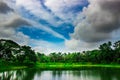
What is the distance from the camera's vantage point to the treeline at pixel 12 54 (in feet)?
217

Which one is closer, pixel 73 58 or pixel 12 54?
pixel 12 54

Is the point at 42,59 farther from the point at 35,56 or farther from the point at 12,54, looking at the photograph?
the point at 12,54

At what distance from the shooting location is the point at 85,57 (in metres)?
109

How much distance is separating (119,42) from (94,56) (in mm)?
12270

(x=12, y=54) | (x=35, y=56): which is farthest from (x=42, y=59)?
(x=12, y=54)

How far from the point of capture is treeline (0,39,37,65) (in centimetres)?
6606

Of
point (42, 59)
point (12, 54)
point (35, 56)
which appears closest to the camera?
point (12, 54)

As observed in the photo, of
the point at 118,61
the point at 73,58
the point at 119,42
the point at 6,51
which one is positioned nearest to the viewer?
the point at 6,51

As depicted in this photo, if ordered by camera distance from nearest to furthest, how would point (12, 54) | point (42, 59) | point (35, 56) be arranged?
point (12, 54) → point (35, 56) → point (42, 59)

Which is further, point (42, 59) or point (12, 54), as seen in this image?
point (42, 59)

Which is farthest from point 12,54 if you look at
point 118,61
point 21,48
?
point 118,61

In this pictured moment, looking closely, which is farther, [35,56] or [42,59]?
[42,59]

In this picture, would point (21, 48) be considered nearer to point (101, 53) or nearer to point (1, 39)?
point (1, 39)

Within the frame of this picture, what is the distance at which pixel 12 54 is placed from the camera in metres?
70.7
